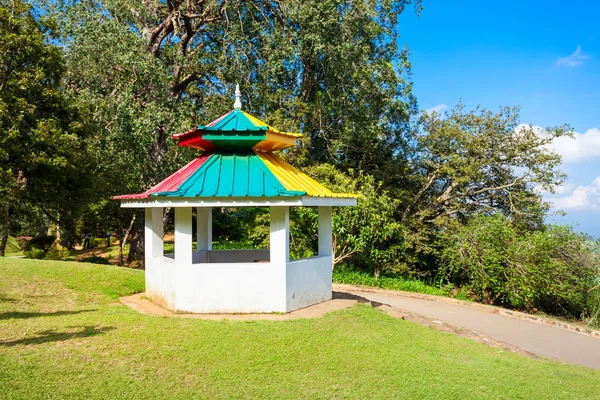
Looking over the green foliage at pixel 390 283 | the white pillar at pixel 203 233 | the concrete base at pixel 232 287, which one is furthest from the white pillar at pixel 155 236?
the green foliage at pixel 390 283

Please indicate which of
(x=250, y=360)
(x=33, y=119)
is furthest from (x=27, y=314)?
(x=33, y=119)

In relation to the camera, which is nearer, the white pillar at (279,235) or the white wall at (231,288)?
the white wall at (231,288)

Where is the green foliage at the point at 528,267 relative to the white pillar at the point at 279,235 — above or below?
below

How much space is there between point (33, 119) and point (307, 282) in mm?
9784

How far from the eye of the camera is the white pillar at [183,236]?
8.66 metres

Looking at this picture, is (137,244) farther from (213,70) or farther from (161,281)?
(161,281)

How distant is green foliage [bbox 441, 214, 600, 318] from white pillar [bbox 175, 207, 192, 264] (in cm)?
1002

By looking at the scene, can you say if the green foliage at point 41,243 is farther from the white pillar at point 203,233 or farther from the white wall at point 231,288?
the white wall at point 231,288

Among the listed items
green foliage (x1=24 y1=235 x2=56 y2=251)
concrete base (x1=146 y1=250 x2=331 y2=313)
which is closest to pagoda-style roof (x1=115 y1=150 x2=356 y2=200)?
concrete base (x1=146 y1=250 x2=331 y2=313)

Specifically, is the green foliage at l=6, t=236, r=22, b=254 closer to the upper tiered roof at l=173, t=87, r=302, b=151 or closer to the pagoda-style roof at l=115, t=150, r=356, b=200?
the pagoda-style roof at l=115, t=150, r=356, b=200

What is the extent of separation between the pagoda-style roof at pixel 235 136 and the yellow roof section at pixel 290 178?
335 mm

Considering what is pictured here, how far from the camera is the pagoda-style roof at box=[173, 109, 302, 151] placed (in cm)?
919

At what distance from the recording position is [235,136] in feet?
30.3

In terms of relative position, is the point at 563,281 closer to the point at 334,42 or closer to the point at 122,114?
the point at 334,42
